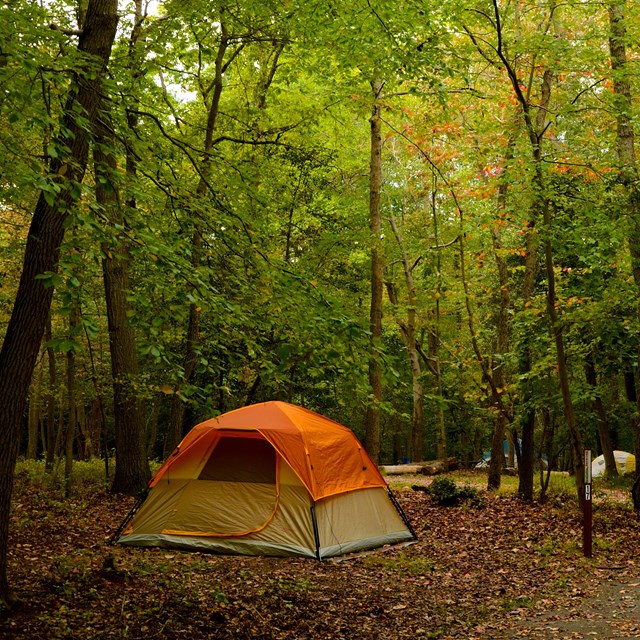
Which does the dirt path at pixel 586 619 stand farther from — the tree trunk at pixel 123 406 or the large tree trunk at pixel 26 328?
the tree trunk at pixel 123 406

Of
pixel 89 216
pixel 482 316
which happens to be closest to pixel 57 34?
pixel 89 216

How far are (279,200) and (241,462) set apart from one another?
A: 9131mm

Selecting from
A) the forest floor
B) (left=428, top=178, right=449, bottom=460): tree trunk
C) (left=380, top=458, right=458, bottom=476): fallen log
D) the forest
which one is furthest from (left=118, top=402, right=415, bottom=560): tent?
(left=380, top=458, right=458, bottom=476): fallen log

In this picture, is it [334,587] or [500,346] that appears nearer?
[334,587]

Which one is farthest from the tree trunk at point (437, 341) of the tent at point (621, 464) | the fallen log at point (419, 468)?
the tent at point (621, 464)

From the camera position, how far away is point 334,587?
25.0ft

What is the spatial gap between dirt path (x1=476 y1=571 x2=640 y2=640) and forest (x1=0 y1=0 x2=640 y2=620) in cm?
212

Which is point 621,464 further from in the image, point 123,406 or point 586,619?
point 586,619

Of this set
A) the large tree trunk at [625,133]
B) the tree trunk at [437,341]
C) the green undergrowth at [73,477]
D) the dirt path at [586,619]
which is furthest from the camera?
the tree trunk at [437,341]

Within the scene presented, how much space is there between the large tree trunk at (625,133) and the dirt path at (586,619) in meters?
4.44

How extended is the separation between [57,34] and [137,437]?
8.65 m

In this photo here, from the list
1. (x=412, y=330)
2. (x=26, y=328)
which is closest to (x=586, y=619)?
(x=26, y=328)

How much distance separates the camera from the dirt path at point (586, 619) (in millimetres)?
5699

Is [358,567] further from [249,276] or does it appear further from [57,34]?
[57,34]
